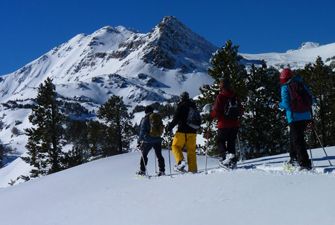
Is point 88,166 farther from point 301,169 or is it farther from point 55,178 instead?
point 301,169

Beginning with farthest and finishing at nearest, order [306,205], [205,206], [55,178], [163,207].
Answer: [55,178] < [163,207] < [205,206] < [306,205]

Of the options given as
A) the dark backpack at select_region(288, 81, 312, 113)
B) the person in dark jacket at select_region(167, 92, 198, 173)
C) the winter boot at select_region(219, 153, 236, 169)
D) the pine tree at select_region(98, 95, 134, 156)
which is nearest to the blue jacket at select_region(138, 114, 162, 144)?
the person in dark jacket at select_region(167, 92, 198, 173)

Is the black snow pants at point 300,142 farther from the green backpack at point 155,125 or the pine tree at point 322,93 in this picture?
the pine tree at point 322,93

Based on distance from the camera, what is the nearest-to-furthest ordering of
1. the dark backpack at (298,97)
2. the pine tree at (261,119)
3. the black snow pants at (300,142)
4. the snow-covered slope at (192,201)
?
1. the snow-covered slope at (192,201)
2. the black snow pants at (300,142)
3. the dark backpack at (298,97)
4. the pine tree at (261,119)

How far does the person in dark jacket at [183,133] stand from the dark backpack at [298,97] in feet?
9.49

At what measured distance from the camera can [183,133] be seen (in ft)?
43.0

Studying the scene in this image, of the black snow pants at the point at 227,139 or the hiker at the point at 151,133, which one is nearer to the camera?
the black snow pants at the point at 227,139

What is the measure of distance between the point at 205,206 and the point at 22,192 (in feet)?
30.4

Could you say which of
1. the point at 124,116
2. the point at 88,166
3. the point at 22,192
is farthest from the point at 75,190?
the point at 124,116

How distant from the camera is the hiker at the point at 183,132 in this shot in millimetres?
12930

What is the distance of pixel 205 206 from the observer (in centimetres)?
869

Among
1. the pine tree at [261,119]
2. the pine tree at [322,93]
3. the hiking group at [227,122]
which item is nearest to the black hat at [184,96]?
the hiking group at [227,122]

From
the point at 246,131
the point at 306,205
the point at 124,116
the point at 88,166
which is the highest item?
the point at 124,116

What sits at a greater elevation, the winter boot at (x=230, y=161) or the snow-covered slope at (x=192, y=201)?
the winter boot at (x=230, y=161)
